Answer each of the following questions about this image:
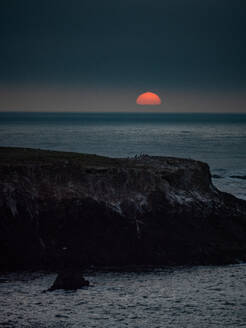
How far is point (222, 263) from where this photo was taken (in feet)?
58.2

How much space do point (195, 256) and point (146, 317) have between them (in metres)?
5.40

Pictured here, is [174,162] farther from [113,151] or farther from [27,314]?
[113,151]

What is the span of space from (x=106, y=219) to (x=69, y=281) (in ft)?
13.0

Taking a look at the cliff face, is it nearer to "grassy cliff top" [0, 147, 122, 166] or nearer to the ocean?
"grassy cliff top" [0, 147, 122, 166]

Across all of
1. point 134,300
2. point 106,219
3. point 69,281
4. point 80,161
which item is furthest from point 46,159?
point 134,300

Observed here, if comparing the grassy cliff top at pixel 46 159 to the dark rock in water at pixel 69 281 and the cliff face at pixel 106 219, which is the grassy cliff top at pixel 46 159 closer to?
the cliff face at pixel 106 219

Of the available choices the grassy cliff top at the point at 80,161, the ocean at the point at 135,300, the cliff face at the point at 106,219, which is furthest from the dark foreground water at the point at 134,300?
the grassy cliff top at the point at 80,161

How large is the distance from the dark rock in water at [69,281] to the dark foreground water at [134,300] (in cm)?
25

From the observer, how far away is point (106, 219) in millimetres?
18406

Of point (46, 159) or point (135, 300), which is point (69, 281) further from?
point (46, 159)

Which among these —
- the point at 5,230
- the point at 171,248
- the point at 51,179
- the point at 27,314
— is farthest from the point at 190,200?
the point at 27,314

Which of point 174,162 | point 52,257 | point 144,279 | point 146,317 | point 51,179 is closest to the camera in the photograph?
point 146,317

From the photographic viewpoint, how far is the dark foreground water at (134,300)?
1273 centimetres

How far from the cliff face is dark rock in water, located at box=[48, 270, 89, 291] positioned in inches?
80.9
